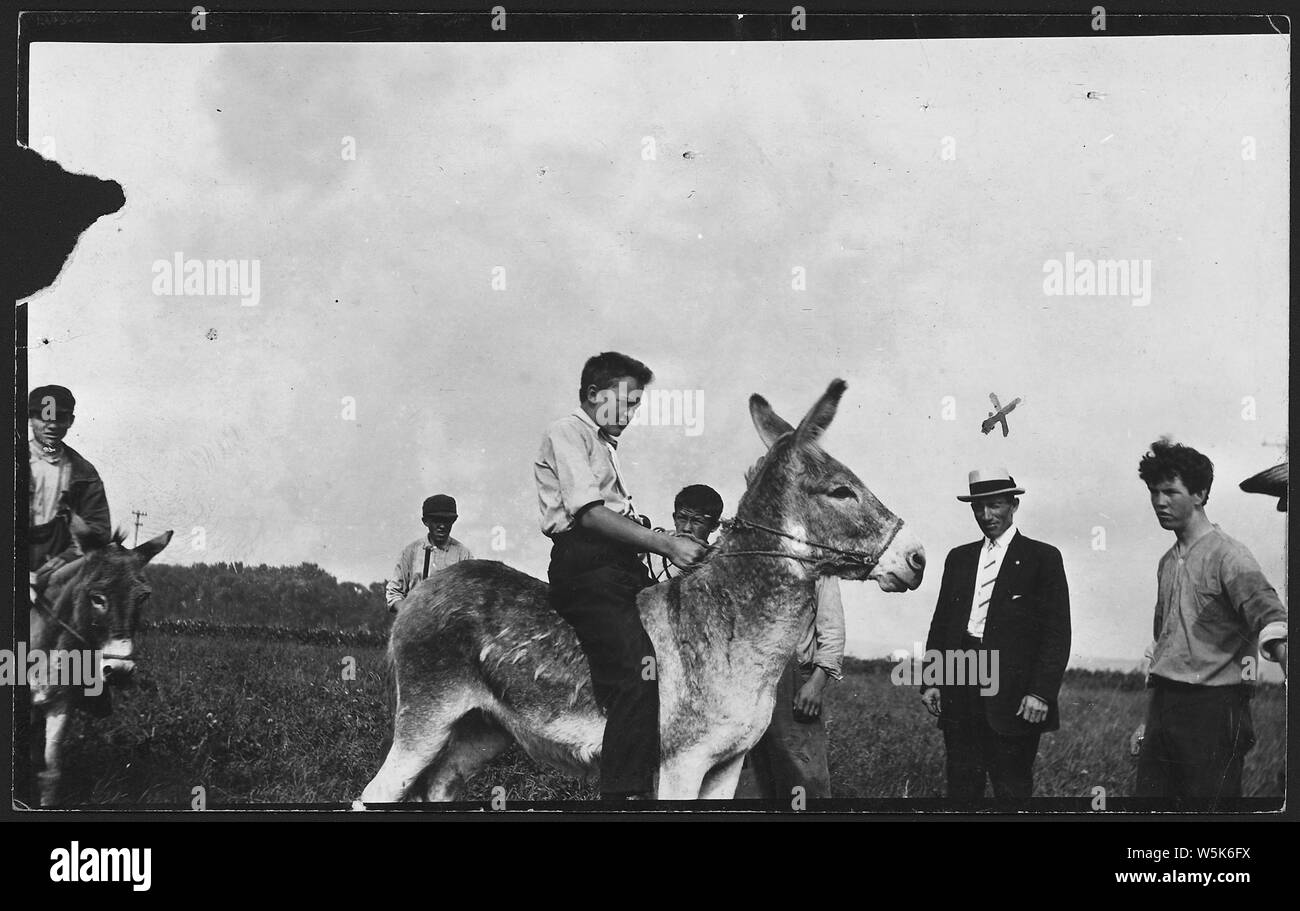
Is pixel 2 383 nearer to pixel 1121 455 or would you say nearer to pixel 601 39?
pixel 601 39

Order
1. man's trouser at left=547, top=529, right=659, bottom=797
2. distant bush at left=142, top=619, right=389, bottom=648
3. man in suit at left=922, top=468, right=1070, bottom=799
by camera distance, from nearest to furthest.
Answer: man's trouser at left=547, top=529, right=659, bottom=797
man in suit at left=922, top=468, right=1070, bottom=799
distant bush at left=142, top=619, right=389, bottom=648

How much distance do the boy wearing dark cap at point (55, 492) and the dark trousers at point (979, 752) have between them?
5050mm

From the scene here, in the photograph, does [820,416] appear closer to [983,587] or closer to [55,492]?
[983,587]

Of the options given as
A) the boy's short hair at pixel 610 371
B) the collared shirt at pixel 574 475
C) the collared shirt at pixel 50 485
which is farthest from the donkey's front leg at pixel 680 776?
the collared shirt at pixel 50 485

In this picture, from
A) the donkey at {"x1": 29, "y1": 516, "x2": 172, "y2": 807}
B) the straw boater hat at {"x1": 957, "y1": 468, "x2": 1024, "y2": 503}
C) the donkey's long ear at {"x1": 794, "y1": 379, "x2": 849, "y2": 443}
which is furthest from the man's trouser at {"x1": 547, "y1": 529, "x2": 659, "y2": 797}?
the donkey at {"x1": 29, "y1": 516, "x2": 172, "y2": 807}

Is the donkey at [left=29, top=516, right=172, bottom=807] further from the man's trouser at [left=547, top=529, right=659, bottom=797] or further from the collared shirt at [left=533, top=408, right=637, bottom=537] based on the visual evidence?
the man's trouser at [left=547, top=529, right=659, bottom=797]

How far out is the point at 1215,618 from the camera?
6633 millimetres

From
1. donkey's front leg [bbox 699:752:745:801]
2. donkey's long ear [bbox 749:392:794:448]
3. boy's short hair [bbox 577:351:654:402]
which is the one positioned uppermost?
boy's short hair [bbox 577:351:654:402]

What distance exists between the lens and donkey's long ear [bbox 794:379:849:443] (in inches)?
262

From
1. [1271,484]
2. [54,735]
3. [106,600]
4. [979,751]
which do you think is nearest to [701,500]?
[979,751]

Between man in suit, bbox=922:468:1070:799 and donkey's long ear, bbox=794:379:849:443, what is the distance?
90cm

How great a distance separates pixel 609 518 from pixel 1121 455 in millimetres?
3002

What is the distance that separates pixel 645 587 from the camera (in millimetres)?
6559
